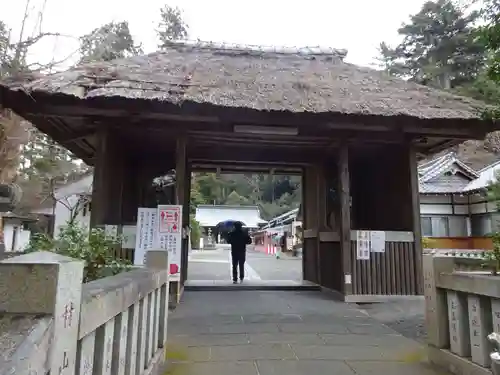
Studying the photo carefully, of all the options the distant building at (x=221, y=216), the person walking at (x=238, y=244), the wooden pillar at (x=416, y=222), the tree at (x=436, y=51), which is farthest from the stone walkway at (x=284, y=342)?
the distant building at (x=221, y=216)

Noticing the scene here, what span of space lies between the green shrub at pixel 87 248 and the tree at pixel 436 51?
2512 cm

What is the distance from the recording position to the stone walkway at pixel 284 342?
3715mm

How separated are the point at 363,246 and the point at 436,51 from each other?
81.2 feet

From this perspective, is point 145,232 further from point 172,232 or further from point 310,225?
point 310,225

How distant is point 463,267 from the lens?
509cm

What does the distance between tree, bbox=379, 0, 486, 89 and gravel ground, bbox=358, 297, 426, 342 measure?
21.1 meters

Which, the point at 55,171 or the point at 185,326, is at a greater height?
the point at 55,171

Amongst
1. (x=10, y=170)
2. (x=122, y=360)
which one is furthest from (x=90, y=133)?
(x=122, y=360)

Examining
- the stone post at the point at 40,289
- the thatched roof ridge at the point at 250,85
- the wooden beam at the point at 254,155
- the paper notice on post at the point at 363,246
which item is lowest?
the stone post at the point at 40,289

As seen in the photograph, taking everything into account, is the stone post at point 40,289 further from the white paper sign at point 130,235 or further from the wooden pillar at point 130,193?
the wooden pillar at point 130,193

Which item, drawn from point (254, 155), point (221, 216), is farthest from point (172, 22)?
point (254, 155)

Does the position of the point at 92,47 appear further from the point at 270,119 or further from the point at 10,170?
the point at 270,119

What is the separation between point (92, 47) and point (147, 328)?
5511 mm

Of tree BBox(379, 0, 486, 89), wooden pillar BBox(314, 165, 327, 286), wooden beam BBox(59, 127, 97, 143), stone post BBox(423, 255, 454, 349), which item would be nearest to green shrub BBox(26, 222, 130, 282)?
stone post BBox(423, 255, 454, 349)
